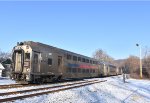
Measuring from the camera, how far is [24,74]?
814 inches

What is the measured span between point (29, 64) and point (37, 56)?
130 centimetres

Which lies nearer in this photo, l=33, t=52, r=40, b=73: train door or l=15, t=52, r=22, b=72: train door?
l=33, t=52, r=40, b=73: train door

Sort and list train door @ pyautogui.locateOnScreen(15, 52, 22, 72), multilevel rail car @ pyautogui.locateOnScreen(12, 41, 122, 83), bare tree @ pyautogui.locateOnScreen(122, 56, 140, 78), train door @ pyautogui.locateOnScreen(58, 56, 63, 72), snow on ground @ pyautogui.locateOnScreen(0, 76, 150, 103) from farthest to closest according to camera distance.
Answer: bare tree @ pyautogui.locateOnScreen(122, 56, 140, 78) → train door @ pyautogui.locateOnScreen(58, 56, 63, 72) → train door @ pyautogui.locateOnScreen(15, 52, 22, 72) → multilevel rail car @ pyautogui.locateOnScreen(12, 41, 122, 83) → snow on ground @ pyautogui.locateOnScreen(0, 76, 150, 103)

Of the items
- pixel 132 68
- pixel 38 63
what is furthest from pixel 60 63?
pixel 132 68

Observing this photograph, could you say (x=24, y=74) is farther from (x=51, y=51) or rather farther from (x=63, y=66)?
(x=63, y=66)

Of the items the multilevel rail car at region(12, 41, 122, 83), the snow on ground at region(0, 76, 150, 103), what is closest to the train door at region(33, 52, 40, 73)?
the multilevel rail car at region(12, 41, 122, 83)

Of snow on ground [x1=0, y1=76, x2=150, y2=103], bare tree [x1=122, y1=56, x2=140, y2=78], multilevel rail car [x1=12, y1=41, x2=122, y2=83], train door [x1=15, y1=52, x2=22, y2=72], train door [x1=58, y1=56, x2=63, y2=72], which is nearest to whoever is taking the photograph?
snow on ground [x1=0, y1=76, x2=150, y2=103]

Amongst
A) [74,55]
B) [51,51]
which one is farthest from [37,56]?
[74,55]

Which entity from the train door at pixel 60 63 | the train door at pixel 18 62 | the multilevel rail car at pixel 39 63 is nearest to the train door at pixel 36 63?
the multilevel rail car at pixel 39 63

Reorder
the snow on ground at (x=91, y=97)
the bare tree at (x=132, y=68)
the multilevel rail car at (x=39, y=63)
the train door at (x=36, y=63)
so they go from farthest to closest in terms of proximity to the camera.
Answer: the bare tree at (x=132, y=68)
the train door at (x=36, y=63)
the multilevel rail car at (x=39, y=63)
the snow on ground at (x=91, y=97)

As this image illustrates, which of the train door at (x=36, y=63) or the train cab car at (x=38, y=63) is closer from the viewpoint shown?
the train cab car at (x=38, y=63)

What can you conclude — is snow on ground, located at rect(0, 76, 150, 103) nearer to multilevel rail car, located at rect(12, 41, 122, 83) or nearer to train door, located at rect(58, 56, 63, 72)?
multilevel rail car, located at rect(12, 41, 122, 83)

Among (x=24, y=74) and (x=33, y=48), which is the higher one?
(x=33, y=48)

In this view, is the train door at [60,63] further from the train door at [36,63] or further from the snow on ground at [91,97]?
the snow on ground at [91,97]
